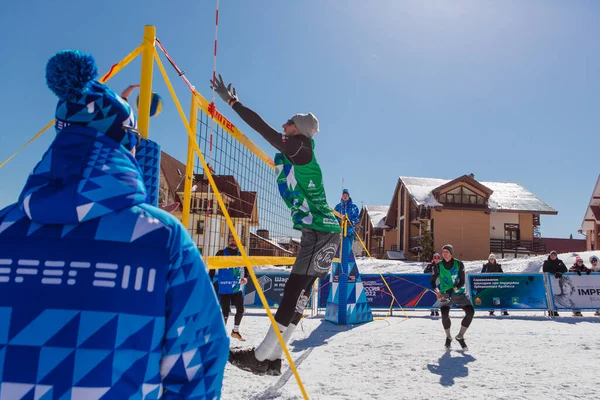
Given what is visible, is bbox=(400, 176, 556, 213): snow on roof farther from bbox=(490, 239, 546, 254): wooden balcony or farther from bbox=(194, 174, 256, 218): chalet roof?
bbox=(194, 174, 256, 218): chalet roof

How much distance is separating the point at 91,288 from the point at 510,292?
1294 centimetres

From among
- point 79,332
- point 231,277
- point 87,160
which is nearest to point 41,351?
point 79,332

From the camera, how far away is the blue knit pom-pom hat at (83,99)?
3.61 ft

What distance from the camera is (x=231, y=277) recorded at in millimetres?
7664

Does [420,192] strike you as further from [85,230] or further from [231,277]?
[85,230]

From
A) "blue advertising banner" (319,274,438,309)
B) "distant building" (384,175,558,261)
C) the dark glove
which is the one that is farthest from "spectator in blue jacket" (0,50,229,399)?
"distant building" (384,175,558,261)

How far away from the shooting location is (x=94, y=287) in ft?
3.26

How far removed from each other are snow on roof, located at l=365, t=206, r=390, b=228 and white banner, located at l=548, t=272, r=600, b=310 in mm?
27111

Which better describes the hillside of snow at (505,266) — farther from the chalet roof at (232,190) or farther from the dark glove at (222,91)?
the dark glove at (222,91)

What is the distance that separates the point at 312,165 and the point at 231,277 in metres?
5.05

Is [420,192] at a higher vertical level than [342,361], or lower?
higher

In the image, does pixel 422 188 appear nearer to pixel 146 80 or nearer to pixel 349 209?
pixel 349 209

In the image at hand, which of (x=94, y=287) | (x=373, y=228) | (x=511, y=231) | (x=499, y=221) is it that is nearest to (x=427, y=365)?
(x=94, y=287)

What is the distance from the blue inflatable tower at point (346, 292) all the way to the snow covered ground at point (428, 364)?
29 centimetres
